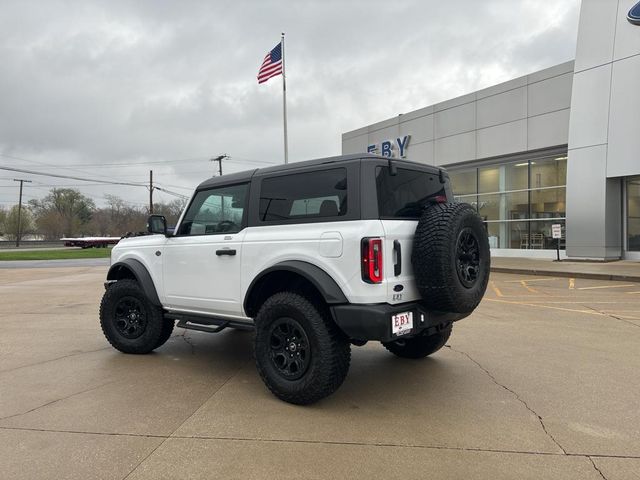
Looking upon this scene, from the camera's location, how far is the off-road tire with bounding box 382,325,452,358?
191 inches

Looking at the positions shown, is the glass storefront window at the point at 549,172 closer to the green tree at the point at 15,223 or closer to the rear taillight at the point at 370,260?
the rear taillight at the point at 370,260

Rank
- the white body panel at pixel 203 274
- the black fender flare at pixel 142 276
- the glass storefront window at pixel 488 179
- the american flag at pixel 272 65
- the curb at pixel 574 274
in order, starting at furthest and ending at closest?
the glass storefront window at pixel 488 179, the american flag at pixel 272 65, the curb at pixel 574 274, the black fender flare at pixel 142 276, the white body panel at pixel 203 274

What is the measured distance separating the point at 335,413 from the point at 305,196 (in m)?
1.82

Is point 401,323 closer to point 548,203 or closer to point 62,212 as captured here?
point 548,203

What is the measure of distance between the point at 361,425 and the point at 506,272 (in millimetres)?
14270

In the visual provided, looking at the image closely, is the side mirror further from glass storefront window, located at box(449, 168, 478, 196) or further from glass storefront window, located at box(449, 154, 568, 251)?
glass storefront window, located at box(449, 168, 478, 196)

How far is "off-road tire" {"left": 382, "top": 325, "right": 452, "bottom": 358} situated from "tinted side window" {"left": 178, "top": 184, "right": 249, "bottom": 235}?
2160 millimetres

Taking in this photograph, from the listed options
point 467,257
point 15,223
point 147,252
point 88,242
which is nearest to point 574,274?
point 467,257

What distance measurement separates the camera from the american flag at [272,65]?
21.9 m

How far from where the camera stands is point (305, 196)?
3.98 metres

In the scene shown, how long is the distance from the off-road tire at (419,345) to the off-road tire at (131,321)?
8.78 feet

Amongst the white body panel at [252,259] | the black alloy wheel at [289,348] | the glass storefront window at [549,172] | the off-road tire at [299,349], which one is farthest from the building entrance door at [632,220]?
the black alloy wheel at [289,348]

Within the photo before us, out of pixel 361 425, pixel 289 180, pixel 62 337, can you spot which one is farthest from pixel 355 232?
pixel 62 337

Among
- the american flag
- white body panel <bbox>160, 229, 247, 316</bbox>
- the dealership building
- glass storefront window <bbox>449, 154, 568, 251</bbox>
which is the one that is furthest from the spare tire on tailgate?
the american flag
